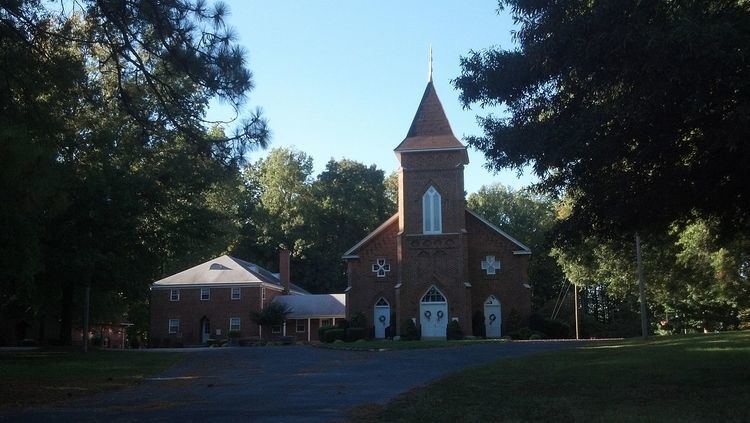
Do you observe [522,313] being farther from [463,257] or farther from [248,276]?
[248,276]

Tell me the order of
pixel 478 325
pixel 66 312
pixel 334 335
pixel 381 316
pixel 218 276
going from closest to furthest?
pixel 66 312 → pixel 334 335 → pixel 478 325 → pixel 381 316 → pixel 218 276

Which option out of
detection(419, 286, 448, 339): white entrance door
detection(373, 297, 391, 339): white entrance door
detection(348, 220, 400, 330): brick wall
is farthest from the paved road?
detection(348, 220, 400, 330): brick wall

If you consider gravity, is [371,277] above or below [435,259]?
below

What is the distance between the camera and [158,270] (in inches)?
1383

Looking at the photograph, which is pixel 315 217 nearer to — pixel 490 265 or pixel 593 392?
pixel 490 265

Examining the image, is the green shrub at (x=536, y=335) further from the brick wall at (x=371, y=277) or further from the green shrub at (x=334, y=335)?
the green shrub at (x=334, y=335)

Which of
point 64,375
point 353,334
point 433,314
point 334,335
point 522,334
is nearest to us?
point 64,375

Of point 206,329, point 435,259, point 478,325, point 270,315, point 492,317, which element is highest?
point 435,259

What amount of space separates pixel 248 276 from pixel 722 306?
3489cm

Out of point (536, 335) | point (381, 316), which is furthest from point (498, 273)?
point (381, 316)

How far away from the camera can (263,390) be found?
15.8m

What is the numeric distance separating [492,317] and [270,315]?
18057 mm

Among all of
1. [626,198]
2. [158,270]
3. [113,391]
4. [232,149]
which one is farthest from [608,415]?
[158,270]

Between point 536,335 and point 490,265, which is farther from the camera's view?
point 490,265
